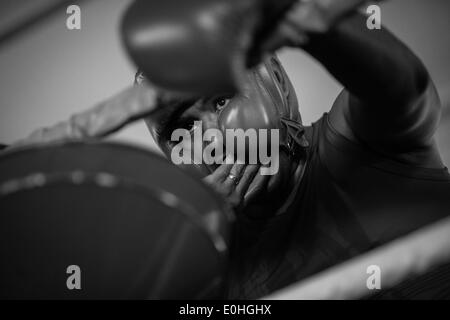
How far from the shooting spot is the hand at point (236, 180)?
0.49 metres

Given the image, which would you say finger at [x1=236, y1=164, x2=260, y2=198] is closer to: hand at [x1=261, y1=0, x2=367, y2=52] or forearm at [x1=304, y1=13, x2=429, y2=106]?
forearm at [x1=304, y1=13, x2=429, y2=106]

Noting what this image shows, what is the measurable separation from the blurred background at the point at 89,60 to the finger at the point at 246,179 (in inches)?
14.1

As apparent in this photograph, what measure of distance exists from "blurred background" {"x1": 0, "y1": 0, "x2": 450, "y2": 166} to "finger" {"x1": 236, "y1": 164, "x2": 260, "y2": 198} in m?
0.36

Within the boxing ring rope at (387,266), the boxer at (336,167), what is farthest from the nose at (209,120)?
the boxing ring rope at (387,266)

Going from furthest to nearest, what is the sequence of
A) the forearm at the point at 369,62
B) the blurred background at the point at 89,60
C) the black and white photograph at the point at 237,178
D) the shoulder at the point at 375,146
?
the blurred background at the point at 89,60 → the shoulder at the point at 375,146 → the forearm at the point at 369,62 → the black and white photograph at the point at 237,178

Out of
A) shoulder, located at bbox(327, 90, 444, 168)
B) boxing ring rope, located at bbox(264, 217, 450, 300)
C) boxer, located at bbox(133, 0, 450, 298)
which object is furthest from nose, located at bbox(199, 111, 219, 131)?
boxing ring rope, located at bbox(264, 217, 450, 300)

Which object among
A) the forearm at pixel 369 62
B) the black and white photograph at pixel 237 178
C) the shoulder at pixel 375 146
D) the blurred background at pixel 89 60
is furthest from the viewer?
the blurred background at pixel 89 60

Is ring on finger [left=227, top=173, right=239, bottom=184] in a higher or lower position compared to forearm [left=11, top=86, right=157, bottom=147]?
higher

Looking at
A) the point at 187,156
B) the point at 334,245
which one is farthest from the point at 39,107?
the point at 334,245

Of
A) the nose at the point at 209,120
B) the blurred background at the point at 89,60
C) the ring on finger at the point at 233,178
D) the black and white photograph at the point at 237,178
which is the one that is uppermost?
the blurred background at the point at 89,60

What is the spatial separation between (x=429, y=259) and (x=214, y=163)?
281 mm

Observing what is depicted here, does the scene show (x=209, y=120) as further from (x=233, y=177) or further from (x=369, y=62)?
(x=369, y=62)

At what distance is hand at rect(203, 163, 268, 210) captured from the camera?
1.61ft

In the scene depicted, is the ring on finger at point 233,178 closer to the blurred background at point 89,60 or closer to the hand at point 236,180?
the hand at point 236,180
